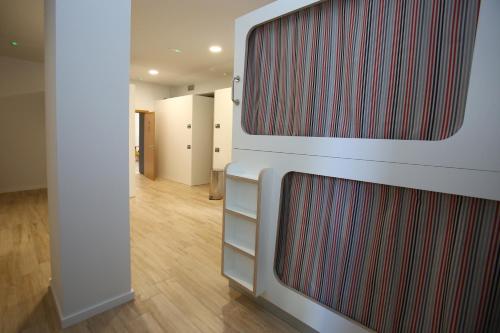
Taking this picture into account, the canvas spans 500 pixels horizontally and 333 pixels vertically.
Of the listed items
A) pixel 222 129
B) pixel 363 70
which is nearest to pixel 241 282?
pixel 363 70

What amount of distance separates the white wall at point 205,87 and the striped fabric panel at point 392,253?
17.6ft

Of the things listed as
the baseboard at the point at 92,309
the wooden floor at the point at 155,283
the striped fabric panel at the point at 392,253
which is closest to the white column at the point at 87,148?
the baseboard at the point at 92,309

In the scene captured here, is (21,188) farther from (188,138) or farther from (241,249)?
(241,249)

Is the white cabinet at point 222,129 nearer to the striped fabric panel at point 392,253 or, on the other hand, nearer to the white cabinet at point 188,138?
the white cabinet at point 188,138

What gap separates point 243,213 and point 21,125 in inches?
229

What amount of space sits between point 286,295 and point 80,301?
1.39 metres

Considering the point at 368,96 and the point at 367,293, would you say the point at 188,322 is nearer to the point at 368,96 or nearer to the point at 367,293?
the point at 367,293

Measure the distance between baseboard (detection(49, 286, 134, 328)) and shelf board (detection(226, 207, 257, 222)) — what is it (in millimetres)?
999

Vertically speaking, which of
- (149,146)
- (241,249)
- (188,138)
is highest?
(188,138)

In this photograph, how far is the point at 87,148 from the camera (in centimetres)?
164

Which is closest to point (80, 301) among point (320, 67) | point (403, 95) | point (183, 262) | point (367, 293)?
point (183, 262)

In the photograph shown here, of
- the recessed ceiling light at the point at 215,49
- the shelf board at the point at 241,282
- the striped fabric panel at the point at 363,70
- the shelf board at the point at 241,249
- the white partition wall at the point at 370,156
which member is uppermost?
the recessed ceiling light at the point at 215,49

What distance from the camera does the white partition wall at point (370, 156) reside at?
3.35 ft

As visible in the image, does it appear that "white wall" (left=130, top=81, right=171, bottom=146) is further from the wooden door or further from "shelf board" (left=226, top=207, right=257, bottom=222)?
"shelf board" (left=226, top=207, right=257, bottom=222)
